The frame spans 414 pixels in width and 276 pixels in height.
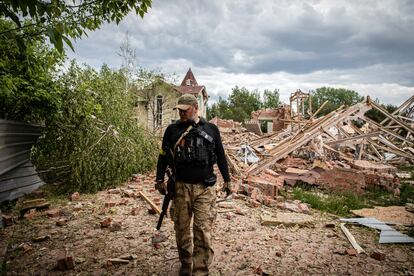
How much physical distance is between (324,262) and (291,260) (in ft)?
1.34

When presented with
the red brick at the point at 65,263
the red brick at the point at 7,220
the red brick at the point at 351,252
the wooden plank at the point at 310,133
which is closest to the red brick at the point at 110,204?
the red brick at the point at 7,220

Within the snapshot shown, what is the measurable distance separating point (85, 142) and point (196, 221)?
4749 millimetres

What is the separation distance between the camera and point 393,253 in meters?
3.75

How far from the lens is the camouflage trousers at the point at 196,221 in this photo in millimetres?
2869

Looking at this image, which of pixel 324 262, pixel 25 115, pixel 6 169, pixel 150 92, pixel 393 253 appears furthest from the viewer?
pixel 150 92

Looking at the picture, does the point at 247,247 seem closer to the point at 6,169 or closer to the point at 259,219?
the point at 259,219

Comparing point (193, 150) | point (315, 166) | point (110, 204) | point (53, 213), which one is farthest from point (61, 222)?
point (315, 166)

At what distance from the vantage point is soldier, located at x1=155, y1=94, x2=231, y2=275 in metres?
2.88

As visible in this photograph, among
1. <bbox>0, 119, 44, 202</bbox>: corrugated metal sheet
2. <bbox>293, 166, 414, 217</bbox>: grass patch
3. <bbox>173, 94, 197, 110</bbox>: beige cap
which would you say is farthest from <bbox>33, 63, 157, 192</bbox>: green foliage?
<bbox>293, 166, 414, 217</bbox>: grass patch

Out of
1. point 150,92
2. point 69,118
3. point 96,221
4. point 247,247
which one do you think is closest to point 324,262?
point 247,247

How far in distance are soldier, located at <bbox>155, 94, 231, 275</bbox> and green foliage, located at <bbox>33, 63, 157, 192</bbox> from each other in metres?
4.03

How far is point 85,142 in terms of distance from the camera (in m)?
6.62

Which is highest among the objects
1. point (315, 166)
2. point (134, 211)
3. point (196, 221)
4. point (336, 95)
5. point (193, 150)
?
point (336, 95)

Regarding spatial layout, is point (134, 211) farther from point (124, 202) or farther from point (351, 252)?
point (351, 252)
